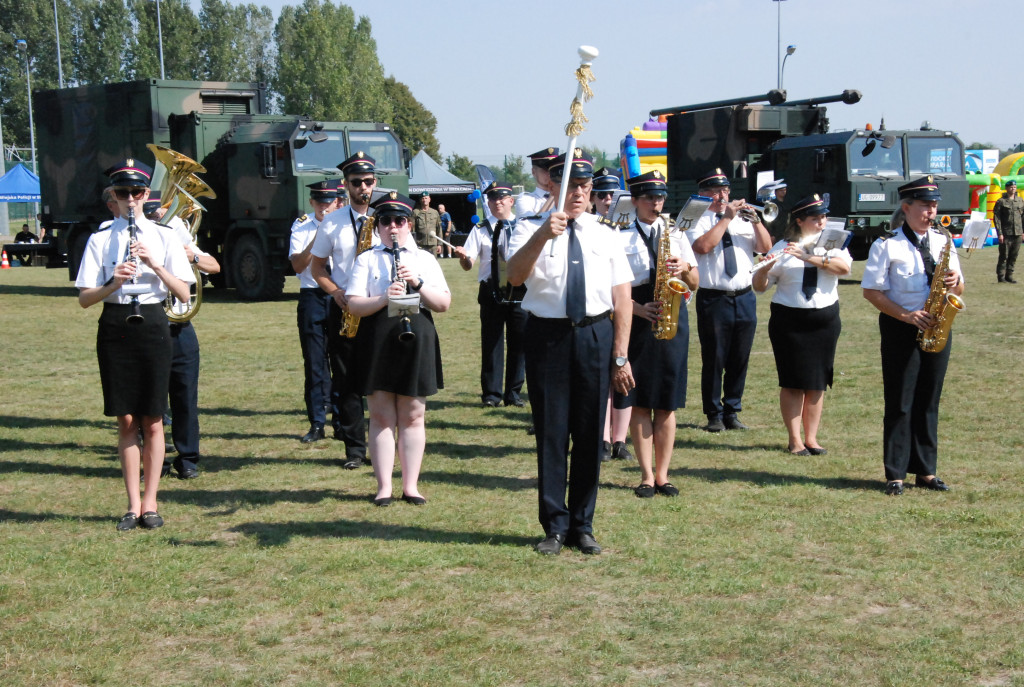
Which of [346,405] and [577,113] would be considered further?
[346,405]

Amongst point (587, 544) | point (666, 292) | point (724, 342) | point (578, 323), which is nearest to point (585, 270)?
point (578, 323)

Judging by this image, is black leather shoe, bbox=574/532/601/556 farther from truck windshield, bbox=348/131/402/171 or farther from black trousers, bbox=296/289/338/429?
truck windshield, bbox=348/131/402/171

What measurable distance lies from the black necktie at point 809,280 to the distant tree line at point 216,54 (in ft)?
217

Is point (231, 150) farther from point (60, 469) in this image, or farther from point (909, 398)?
point (909, 398)

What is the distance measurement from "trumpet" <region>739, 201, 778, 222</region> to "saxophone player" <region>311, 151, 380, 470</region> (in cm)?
299

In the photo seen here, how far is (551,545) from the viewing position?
5828 millimetres

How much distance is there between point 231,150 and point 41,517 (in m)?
14.8

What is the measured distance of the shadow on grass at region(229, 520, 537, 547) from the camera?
241 inches

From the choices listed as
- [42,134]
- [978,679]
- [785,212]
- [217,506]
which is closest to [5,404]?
[217,506]

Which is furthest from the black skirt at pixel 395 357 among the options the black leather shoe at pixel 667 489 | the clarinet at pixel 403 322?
the black leather shoe at pixel 667 489

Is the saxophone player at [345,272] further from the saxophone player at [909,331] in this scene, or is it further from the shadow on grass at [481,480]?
the saxophone player at [909,331]

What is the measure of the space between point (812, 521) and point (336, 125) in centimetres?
1595

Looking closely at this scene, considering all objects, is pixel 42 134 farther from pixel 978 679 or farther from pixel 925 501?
pixel 978 679

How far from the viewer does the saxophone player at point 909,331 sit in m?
6.90
